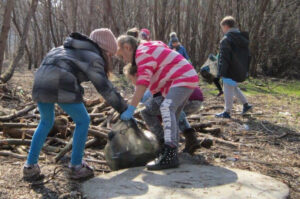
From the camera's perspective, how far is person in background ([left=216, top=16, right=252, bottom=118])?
6156mm

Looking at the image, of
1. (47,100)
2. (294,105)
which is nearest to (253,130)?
(294,105)

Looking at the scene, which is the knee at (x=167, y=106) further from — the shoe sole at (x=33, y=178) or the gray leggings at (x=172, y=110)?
the shoe sole at (x=33, y=178)

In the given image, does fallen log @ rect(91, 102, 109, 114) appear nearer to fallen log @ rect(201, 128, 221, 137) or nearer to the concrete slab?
fallen log @ rect(201, 128, 221, 137)

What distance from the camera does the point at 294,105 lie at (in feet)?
26.7

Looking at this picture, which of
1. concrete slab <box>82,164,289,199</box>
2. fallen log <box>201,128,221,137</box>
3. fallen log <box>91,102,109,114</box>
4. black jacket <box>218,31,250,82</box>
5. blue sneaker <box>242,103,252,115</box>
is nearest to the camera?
concrete slab <box>82,164,289,199</box>

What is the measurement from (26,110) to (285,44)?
12934 millimetres

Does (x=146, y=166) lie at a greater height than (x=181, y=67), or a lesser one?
lesser

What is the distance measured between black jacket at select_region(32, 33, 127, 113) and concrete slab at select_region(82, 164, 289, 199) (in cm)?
72

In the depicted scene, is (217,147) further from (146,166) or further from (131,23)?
(131,23)

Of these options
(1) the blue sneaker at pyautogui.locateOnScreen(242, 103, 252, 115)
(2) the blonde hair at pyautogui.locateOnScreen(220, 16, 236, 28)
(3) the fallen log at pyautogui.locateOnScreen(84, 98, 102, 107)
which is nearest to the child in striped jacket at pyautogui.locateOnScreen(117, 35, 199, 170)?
A: (3) the fallen log at pyautogui.locateOnScreen(84, 98, 102, 107)

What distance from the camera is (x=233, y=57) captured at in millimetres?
6215

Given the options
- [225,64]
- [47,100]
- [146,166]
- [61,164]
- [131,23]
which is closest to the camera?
[47,100]

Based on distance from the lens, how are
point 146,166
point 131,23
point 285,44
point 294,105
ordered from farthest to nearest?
point 131,23, point 285,44, point 294,105, point 146,166

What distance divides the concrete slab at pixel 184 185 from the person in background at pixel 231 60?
3006 millimetres
